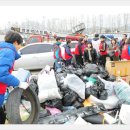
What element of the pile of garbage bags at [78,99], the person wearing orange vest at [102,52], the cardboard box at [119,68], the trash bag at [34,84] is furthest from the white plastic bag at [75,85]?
the person wearing orange vest at [102,52]

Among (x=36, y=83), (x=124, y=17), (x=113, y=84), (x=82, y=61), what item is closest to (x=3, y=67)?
(x=36, y=83)

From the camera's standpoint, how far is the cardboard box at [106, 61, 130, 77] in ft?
26.9

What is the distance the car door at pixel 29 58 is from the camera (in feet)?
43.5

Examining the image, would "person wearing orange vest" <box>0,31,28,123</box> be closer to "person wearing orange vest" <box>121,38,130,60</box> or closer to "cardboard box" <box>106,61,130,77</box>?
"cardboard box" <box>106,61,130,77</box>

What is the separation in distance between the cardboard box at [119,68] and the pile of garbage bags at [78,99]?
1986 mm

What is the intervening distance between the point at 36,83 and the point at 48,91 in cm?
72

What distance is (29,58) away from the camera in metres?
13.3

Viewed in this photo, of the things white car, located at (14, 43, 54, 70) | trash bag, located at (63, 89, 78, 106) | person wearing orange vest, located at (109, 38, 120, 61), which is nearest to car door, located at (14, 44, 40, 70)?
white car, located at (14, 43, 54, 70)

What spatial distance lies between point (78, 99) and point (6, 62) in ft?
8.23

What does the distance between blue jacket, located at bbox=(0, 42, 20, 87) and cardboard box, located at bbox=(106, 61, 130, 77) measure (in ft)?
16.5

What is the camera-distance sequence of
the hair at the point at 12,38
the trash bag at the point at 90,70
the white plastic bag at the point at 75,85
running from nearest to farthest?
the hair at the point at 12,38
the white plastic bag at the point at 75,85
the trash bag at the point at 90,70

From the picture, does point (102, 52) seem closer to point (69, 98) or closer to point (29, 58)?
point (29, 58)

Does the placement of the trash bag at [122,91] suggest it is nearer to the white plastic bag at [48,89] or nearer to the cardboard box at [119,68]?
the white plastic bag at [48,89]

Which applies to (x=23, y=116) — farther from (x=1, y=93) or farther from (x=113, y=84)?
(x=113, y=84)
